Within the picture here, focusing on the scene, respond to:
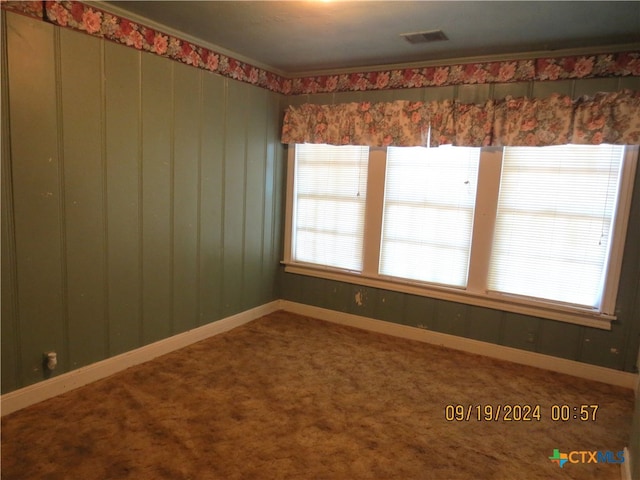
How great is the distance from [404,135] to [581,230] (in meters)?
1.66

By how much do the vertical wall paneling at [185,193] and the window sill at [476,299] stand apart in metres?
1.31

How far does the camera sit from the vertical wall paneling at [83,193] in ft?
8.61

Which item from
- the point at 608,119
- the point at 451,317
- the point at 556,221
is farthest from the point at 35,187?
the point at 608,119

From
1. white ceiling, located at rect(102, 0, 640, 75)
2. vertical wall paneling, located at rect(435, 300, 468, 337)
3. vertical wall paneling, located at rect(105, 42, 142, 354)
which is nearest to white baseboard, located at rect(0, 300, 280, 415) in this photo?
vertical wall paneling, located at rect(105, 42, 142, 354)

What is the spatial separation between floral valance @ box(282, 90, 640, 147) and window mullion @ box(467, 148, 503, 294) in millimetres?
167

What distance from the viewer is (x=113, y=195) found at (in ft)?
9.65

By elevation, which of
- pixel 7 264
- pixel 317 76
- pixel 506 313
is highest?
pixel 317 76

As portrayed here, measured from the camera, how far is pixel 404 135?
386 centimetres

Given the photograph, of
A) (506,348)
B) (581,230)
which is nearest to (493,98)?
(581,230)

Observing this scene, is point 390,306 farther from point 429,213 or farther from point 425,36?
point 425,36

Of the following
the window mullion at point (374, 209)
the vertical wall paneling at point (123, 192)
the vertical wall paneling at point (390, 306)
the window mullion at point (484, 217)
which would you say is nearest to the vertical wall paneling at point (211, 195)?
the vertical wall paneling at point (123, 192)

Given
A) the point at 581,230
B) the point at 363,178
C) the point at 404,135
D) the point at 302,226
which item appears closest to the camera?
the point at 581,230

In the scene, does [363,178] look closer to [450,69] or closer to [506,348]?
[450,69]

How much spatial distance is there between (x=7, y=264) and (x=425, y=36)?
3.11m
